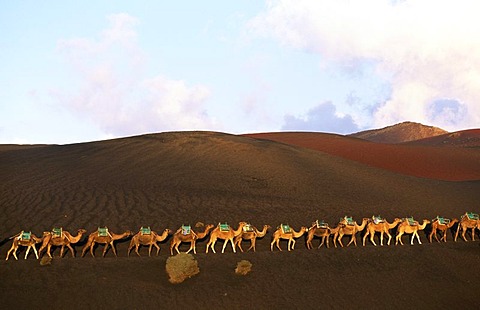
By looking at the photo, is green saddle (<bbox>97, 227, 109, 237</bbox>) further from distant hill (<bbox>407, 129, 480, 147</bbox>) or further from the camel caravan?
distant hill (<bbox>407, 129, 480, 147</bbox>)

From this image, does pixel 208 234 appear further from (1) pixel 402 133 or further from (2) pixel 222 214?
(1) pixel 402 133

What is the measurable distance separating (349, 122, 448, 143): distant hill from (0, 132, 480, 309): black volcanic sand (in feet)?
297

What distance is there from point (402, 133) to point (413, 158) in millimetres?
76548

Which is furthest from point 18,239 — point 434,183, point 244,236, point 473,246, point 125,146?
point 434,183

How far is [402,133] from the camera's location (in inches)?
5266

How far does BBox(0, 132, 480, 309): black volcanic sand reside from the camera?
49.3 ft

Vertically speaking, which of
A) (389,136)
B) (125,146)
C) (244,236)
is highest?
(389,136)

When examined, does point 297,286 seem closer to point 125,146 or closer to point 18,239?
point 18,239

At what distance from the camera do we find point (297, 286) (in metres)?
15.7

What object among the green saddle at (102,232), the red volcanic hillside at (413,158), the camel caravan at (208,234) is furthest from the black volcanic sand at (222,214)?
the red volcanic hillside at (413,158)

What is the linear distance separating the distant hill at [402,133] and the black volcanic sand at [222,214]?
297 ft

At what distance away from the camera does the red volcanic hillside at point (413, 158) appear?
53.2 metres

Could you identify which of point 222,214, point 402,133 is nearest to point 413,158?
point 222,214

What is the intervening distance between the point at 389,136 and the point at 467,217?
114587 millimetres
